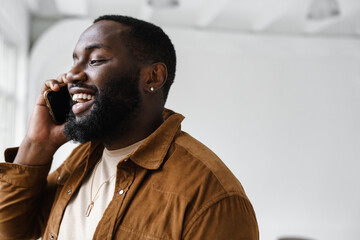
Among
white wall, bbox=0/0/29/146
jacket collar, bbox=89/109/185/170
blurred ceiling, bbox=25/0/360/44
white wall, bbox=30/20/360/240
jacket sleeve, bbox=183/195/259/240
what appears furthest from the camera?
white wall, bbox=30/20/360/240

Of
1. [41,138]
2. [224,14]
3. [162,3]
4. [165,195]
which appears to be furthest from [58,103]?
[224,14]

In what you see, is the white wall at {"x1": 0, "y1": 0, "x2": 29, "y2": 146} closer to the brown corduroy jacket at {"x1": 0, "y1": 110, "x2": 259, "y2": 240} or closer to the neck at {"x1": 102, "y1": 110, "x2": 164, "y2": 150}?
the brown corduroy jacket at {"x1": 0, "y1": 110, "x2": 259, "y2": 240}

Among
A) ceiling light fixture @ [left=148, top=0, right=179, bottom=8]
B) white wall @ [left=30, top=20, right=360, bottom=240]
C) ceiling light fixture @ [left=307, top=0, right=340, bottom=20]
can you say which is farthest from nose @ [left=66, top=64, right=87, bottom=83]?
white wall @ [left=30, top=20, right=360, bottom=240]

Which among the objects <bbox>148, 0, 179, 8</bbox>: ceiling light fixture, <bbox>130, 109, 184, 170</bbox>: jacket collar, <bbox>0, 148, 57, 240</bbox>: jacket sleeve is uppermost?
<bbox>148, 0, 179, 8</bbox>: ceiling light fixture

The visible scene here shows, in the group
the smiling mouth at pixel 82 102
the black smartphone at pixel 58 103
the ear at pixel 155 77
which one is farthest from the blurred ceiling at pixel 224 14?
the smiling mouth at pixel 82 102

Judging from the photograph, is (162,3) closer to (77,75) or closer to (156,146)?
(77,75)

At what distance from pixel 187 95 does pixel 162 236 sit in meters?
5.29

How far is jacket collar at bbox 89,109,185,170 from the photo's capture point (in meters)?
1.30

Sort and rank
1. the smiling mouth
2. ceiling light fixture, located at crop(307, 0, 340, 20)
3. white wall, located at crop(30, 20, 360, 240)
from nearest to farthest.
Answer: the smiling mouth → ceiling light fixture, located at crop(307, 0, 340, 20) → white wall, located at crop(30, 20, 360, 240)

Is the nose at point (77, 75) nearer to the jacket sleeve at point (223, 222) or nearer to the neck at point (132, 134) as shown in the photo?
the neck at point (132, 134)

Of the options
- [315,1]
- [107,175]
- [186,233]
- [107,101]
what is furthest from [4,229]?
[315,1]

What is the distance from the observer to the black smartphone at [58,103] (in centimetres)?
162

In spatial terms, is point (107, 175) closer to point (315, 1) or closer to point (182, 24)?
point (315, 1)

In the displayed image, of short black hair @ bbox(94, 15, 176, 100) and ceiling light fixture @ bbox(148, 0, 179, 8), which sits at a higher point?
ceiling light fixture @ bbox(148, 0, 179, 8)
